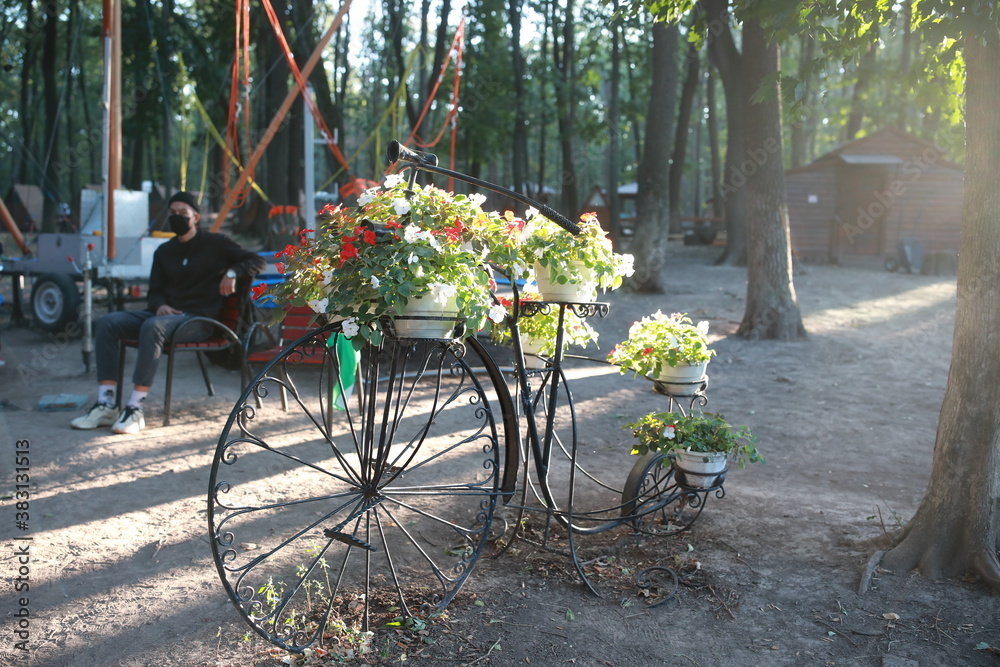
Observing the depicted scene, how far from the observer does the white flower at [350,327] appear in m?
2.49

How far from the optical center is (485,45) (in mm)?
25109

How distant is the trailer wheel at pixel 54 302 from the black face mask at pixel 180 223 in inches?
160

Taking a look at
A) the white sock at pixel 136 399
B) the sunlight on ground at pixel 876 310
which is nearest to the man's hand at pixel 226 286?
the white sock at pixel 136 399

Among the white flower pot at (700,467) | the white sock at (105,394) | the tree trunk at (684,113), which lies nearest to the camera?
the white flower pot at (700,467)

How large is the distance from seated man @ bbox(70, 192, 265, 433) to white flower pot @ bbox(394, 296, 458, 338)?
10.0 feet

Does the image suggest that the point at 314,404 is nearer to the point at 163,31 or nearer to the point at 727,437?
the point at 727,437

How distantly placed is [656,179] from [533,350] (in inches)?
378

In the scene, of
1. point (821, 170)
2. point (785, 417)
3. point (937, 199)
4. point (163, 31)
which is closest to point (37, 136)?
point (163, 31)

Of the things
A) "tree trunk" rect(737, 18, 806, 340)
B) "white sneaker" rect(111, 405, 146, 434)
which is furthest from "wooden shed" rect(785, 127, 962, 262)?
"white sneaker" rect(111, 405, 146, 434)

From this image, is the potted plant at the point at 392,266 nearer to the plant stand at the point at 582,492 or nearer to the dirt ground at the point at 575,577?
the plant stand at the point at 582,492

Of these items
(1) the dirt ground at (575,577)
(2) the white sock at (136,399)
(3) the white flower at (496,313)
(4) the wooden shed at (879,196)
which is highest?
(4) the wooden shed at (879,196)

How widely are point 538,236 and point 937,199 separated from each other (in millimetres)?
21417

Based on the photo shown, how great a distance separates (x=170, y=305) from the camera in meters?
5.54

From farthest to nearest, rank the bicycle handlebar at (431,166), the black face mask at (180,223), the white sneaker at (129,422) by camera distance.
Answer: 1. the black face mask at (180,223)
2. the white sneaker at (129,422)
3. the bicycle handlebar at (431,166)
